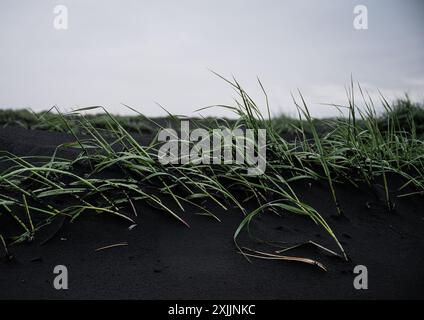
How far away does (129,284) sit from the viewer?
5.31ft

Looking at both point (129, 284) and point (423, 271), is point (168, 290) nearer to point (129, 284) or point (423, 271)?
point (129, 284)

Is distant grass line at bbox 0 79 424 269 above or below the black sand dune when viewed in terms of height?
above

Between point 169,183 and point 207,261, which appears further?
point 169,183

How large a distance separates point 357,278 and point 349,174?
0.99 metres

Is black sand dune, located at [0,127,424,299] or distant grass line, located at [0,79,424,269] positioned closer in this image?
black sand dune, located at [0,127,424,299]

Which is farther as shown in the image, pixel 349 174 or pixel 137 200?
pixel 349 174

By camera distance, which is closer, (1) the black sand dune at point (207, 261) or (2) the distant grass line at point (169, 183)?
(1) the black sand dune at point (207, 261)

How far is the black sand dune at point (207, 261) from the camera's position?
1.61 metres

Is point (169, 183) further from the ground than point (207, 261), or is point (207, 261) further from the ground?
point (169, 183)

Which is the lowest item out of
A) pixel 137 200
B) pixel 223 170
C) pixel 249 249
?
pixel 249 249

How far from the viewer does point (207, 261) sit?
1747 millimetres

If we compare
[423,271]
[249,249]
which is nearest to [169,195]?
[249,249]

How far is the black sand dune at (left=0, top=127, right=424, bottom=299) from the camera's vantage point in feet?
5.27

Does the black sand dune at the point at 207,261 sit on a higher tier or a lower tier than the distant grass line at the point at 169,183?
lower
